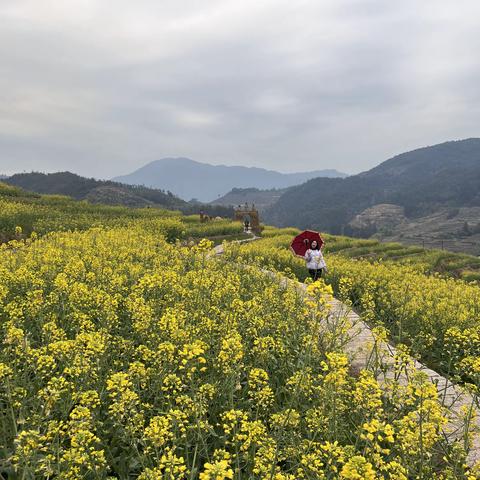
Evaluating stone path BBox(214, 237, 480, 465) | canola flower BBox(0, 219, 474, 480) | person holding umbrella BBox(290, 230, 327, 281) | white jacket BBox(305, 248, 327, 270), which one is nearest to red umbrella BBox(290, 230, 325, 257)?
person holding umbrella BBox(290, 230, 327, 281)

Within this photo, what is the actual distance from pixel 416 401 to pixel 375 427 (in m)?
1.80

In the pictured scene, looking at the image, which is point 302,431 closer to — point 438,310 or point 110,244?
point 438,310

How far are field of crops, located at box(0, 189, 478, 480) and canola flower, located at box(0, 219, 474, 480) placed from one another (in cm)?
3

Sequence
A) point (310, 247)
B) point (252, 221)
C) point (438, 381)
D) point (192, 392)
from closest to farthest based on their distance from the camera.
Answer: point (192, 392) < point (438, 381) < point (310, 247) < point (252, 221)

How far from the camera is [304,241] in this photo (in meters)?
15.4

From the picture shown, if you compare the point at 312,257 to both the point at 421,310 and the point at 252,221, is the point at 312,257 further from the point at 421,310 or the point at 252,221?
the point at 252,221

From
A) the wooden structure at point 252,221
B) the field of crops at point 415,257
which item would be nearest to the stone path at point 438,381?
the field of crops at point 415,257

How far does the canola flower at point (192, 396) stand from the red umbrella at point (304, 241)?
515cm

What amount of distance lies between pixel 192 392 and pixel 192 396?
12.5 inches

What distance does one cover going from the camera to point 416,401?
16.3 feet

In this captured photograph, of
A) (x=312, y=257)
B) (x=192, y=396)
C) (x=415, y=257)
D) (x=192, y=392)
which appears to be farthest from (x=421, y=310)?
(x=415, y=257)

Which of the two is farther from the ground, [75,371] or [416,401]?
[75,371]

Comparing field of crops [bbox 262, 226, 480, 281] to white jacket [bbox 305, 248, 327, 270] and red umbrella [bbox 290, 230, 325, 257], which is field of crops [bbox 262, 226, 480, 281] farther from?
white jacket [bbox 305, 248, 327, 270]

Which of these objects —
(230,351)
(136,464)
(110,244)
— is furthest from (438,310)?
(110,244)
